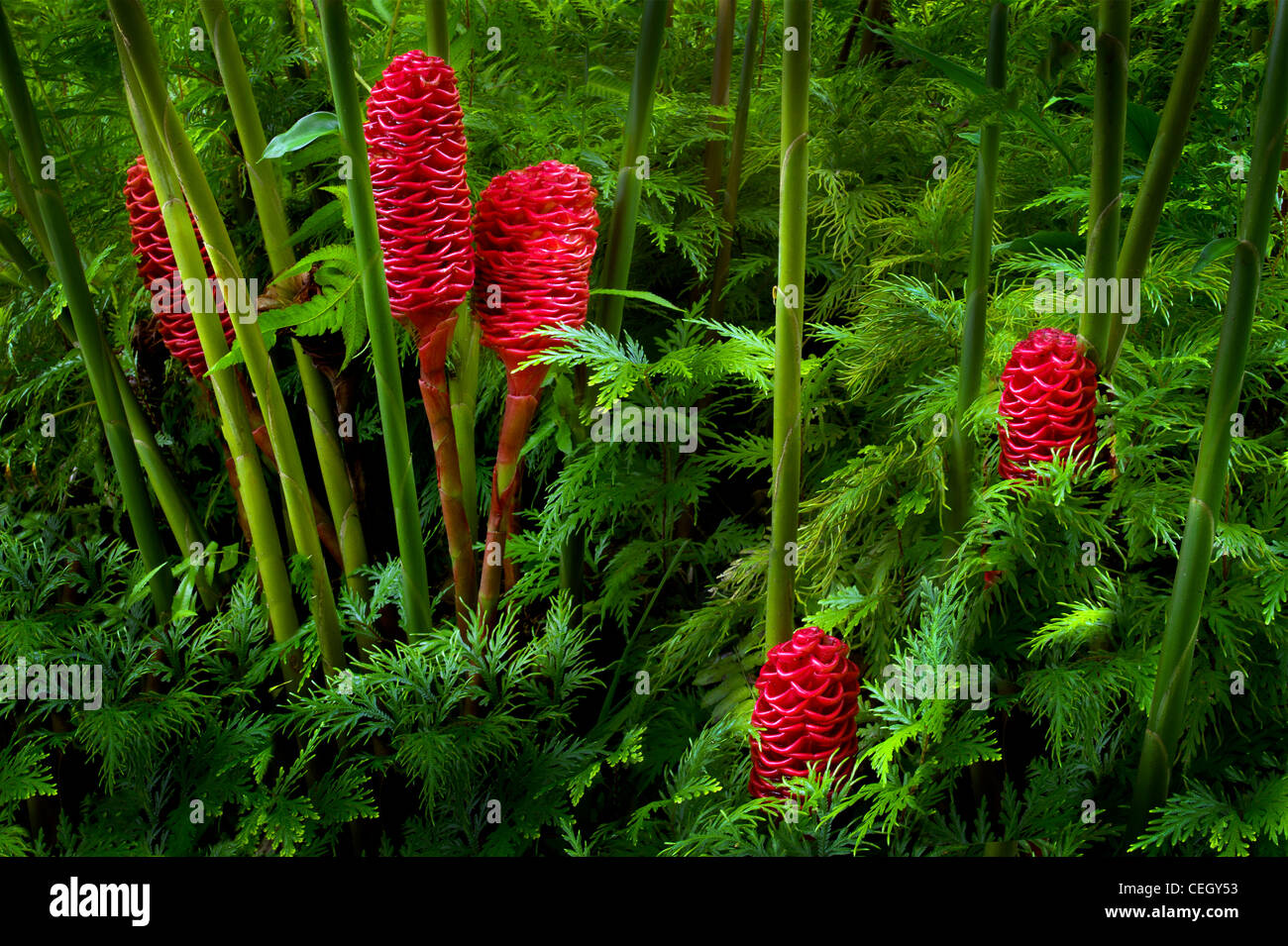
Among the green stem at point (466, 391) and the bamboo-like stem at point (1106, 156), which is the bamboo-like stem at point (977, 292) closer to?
the bamboo-like stem at point (1106, 156)

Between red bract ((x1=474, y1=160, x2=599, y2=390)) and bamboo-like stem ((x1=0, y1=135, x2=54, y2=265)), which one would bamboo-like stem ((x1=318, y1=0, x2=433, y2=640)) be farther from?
bamboo-like stem ((x1=0, y1=135, x2=54, y2=265))

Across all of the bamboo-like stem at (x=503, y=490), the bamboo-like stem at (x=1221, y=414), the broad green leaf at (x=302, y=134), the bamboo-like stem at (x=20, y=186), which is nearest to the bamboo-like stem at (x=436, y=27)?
the broad green leaf at (x=302, y=134)

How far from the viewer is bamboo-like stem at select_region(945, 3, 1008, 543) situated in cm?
49

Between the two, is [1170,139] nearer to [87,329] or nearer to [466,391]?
[466,391]

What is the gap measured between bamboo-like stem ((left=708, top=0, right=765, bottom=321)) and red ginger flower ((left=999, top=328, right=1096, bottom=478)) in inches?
11.1

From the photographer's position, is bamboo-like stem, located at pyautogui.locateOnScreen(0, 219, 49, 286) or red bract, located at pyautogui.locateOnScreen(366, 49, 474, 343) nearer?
red bract, located at pyautogui.locateOnScreen(366, 49, 474, 343)

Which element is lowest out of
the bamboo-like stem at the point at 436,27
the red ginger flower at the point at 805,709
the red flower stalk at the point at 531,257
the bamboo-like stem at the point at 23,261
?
the red ginger flower at the point at 805,709

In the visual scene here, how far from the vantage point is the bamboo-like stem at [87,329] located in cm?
62

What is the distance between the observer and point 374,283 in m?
0.53

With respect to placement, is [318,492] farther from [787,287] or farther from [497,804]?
[787,287]

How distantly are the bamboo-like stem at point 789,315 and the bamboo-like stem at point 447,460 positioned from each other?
204 millimetres

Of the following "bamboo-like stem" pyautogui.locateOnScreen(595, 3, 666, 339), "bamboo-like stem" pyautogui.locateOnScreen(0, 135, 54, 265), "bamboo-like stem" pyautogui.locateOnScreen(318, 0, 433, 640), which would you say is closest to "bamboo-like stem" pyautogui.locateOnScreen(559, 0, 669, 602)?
"bamboo-like stem" pyautogui.locateOnScreen(595, 3, 666, 339)

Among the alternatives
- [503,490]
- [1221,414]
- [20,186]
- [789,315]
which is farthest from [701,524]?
[20,186]

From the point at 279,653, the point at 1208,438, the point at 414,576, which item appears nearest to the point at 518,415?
the point at 414,576
